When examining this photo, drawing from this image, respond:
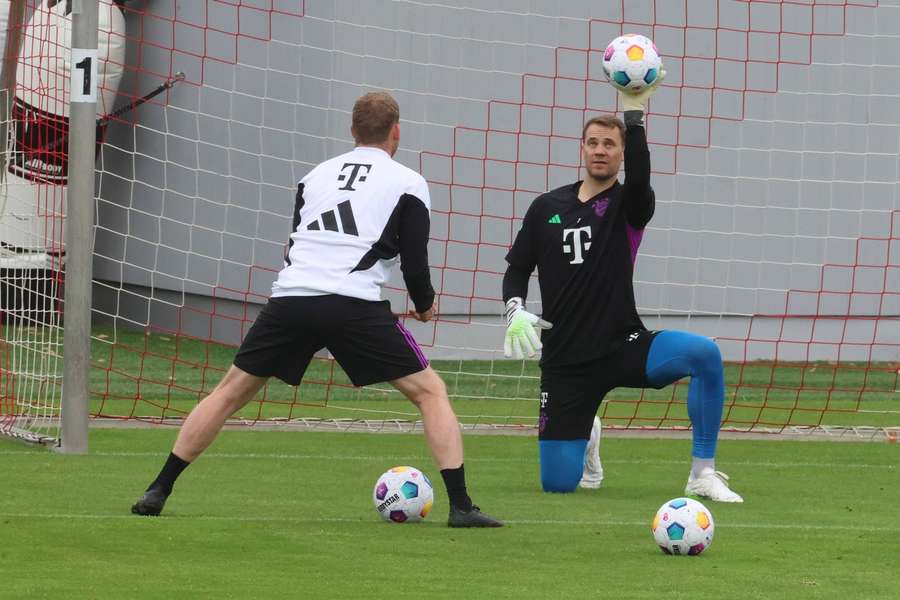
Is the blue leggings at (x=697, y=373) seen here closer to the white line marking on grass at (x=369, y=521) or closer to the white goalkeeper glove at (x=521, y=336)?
the white goalkeeper glove at (x=521, y=336)

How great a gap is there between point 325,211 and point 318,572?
174cm

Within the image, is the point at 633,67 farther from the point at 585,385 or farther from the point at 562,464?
the point at 562,464

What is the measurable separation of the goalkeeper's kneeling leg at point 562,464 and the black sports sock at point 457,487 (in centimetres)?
145

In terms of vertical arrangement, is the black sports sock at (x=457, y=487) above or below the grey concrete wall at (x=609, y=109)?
below

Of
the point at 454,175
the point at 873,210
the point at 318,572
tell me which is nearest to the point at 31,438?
the point at 318,572

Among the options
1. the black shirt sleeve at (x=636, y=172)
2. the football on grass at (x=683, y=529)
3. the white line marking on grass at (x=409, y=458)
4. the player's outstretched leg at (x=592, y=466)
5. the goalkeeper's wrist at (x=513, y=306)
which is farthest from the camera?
the white line marking on grass at (x=409, y=458)

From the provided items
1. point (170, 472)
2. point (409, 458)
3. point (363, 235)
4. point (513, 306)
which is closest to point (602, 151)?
point (513, 306)

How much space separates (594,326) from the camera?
8.48 meters

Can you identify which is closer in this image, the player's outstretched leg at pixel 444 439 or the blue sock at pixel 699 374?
the player's outstretched leg at pixel 444 439

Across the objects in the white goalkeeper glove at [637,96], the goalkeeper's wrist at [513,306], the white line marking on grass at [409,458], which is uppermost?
the white goalkeeper glove at [637,96]

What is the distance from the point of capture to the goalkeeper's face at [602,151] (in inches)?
327

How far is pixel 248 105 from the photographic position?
16297 millimetres

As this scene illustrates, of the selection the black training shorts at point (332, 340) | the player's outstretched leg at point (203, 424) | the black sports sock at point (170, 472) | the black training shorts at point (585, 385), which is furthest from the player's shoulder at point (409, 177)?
the black training shorts at point (585, 385)

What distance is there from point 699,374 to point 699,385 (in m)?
0.05
